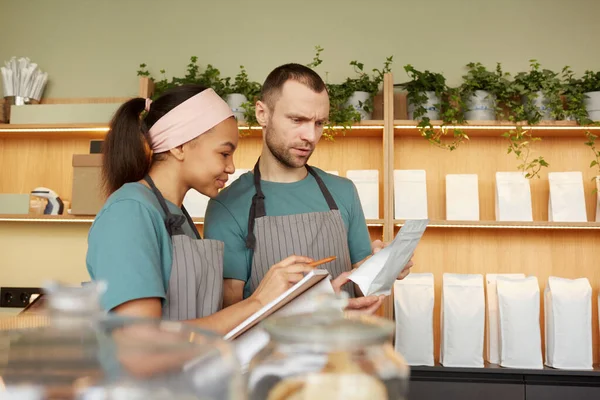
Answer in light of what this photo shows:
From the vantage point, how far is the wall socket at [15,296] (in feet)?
11.9

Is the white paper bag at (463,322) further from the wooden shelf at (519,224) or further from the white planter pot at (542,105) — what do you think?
the white planter pot at (542,105)

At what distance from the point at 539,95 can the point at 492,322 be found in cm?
116

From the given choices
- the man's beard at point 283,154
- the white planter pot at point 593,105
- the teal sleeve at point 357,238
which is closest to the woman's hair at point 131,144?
the man's beard at point 283,154

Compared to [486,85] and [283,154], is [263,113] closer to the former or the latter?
[283,154]

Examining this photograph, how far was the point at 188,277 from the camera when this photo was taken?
144 centimetres

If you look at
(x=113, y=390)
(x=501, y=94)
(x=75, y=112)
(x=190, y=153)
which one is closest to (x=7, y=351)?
(x=113, y=390)

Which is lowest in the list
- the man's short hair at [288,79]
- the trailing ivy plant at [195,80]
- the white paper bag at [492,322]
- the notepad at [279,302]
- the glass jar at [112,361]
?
the white paper bag at [492,322]

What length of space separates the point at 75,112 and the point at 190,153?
86.5 inches

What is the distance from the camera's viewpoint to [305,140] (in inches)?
77.4

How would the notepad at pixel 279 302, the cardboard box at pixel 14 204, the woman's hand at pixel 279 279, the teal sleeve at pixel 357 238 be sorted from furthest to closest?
the cardboard box at pixel 14 204 < the teal sleeve at pixel 357 238 < the woman's hand at pixel 279 279 < the notepad at pixel 279 302

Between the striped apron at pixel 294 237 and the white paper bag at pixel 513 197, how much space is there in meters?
1.37

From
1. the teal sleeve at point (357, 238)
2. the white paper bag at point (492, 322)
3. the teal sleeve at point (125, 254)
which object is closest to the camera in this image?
the teal sleeve at point (125, 254)

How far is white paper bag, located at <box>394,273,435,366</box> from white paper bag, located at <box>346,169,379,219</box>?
39 cm

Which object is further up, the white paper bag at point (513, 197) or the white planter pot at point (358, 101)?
the white planter pot at point (358, 101)
